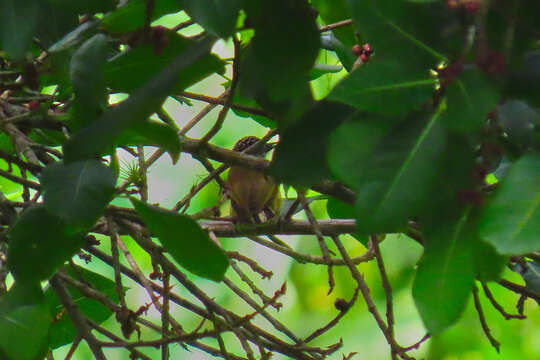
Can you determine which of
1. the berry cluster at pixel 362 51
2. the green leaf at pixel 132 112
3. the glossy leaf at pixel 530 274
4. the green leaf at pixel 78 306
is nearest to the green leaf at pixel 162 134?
the green leaf at pixel 132 112

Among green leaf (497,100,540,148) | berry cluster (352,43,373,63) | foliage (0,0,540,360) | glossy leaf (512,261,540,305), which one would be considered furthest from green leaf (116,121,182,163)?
glossy leaf (512,261,540,305)

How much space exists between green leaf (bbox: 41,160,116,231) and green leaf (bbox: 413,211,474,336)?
0.36m

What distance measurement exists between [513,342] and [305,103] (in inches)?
83.3

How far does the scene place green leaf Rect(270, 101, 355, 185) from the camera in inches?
28.3

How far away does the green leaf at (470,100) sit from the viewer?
1.90 ft

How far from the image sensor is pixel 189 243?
2.78 feet

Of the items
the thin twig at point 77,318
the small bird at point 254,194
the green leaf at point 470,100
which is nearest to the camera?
the green leaf at point 470,100

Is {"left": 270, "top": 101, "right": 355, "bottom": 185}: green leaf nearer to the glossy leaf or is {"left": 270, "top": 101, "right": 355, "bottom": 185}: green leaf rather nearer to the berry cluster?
the berry cluster

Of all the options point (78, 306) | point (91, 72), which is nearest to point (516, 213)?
point (91, 72)

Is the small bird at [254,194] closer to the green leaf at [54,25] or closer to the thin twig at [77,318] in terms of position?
the thin twig at [77,318]

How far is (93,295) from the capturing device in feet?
3.70

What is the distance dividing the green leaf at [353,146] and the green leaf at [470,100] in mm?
70

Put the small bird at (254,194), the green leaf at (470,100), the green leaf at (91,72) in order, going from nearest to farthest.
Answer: the green leaf at (470,100), the green leaf at (91,72), the small bird at (254,194)

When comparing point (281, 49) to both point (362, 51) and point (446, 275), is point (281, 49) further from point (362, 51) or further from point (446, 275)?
point (362, 51)
